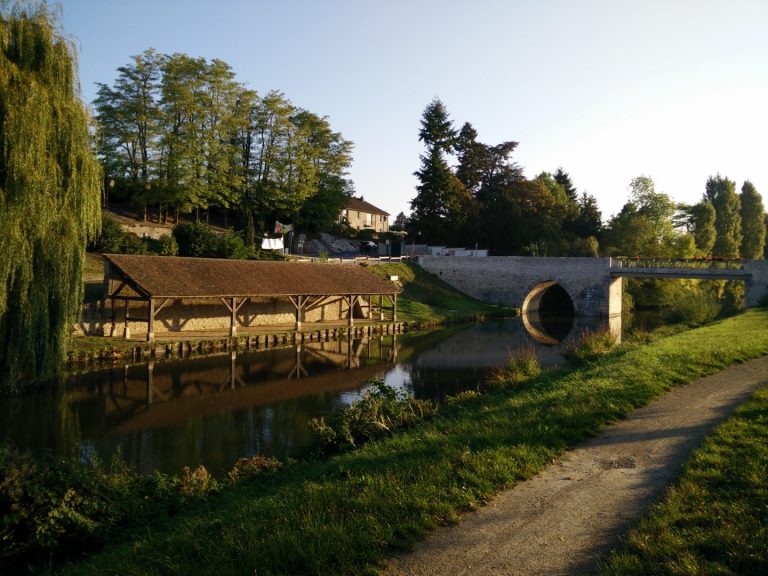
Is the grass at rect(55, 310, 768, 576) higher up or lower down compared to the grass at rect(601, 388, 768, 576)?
lower down

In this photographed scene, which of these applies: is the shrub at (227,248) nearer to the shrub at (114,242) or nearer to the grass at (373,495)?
the shrub at (114,242)

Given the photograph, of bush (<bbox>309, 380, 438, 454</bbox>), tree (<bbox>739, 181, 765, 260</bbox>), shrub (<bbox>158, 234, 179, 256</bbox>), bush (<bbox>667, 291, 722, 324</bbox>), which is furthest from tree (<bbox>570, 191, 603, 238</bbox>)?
bush (<bbox>309, 380, 438, 454</bbox>)

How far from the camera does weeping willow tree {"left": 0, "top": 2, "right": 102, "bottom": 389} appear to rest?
40.2ft

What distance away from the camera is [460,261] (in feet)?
159

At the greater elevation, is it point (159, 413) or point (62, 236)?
point (62, 236)

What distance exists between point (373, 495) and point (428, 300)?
123ft

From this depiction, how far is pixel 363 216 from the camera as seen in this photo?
211ft

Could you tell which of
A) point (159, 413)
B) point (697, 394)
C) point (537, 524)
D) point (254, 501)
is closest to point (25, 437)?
point (159, 413)

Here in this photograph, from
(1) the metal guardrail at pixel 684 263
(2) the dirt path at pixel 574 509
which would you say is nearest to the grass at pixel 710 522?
(2) the dirt path at pixel 574 509

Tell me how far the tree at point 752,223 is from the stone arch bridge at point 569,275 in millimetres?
→ 20491

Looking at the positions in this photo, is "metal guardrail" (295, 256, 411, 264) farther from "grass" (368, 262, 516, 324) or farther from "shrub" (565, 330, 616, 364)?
"shrub" (565, 330, 616, 364)

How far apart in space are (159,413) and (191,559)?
10005 millimetres

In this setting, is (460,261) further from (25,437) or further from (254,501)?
(254,501)

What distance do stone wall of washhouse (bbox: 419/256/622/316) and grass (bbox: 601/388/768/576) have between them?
38.0 metres
